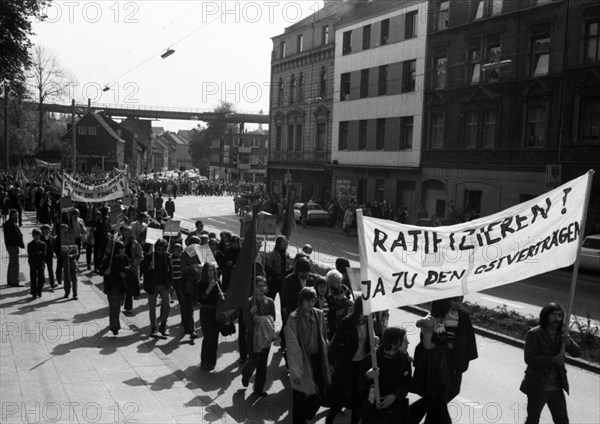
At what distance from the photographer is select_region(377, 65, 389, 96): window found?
4172 centimetres

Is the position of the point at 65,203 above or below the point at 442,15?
below

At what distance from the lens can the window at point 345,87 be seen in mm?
45875

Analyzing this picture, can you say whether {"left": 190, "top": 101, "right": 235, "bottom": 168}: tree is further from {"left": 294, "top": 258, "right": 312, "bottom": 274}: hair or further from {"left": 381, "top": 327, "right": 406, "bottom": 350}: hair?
{"left": 381, "top": 327, "right": 406, "bottom": 350}: hair

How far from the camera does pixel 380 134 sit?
1667 inches

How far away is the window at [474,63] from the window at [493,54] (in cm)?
71

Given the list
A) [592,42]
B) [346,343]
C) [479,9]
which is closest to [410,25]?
[479,9]

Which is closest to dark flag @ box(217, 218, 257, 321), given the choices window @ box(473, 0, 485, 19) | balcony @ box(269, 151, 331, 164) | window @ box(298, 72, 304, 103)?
window @ box(473, 0, 485, 19)

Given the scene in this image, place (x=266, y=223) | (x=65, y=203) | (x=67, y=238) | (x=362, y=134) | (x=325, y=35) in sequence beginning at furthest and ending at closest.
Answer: (x=325, y=35), (x=362, y=134), (x=65, y=203), (x=266, y=223), (x=67, y=238)

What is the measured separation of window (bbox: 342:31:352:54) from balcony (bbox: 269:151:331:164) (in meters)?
7.37

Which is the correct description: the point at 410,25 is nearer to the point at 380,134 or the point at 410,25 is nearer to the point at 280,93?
the point at 380,134

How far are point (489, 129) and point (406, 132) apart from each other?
7.66 meters

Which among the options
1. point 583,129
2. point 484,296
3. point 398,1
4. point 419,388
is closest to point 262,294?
point 419,388

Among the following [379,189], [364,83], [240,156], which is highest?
[364,83]

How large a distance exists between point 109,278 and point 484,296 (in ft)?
33.1
